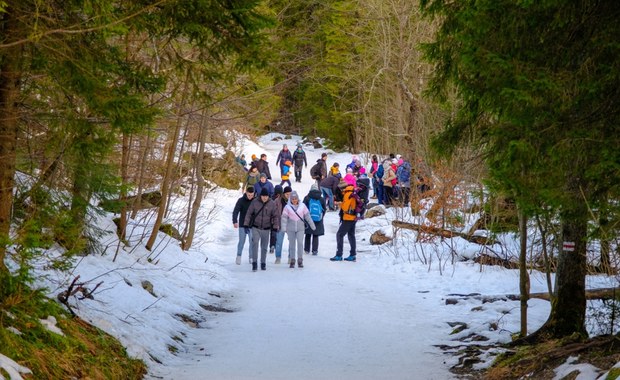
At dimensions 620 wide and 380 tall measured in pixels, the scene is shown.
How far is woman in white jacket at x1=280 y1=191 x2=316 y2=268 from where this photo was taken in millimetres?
16453

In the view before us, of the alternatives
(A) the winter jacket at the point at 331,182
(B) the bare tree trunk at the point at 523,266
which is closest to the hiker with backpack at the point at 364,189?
(A) the winter jacket at the point at 331,182

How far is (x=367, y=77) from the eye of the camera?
3922 centimetres

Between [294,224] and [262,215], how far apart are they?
43.6 inches

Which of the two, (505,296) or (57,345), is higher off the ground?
(505,296)

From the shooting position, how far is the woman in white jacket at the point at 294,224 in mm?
16453

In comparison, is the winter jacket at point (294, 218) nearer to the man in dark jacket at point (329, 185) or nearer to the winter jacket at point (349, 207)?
the winter jacket at point (349, 207)

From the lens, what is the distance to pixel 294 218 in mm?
16906

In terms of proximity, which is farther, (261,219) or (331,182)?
(331,182)

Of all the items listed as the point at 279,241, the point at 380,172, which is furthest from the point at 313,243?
the point at 380,172

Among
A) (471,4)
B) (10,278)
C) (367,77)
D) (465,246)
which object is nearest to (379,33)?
(367,77)

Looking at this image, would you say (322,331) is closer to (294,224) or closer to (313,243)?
(294,224)

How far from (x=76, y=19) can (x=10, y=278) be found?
248 cm

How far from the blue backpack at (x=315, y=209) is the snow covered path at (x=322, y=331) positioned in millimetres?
2865

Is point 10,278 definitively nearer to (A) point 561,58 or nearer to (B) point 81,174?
(B) point 81,174
